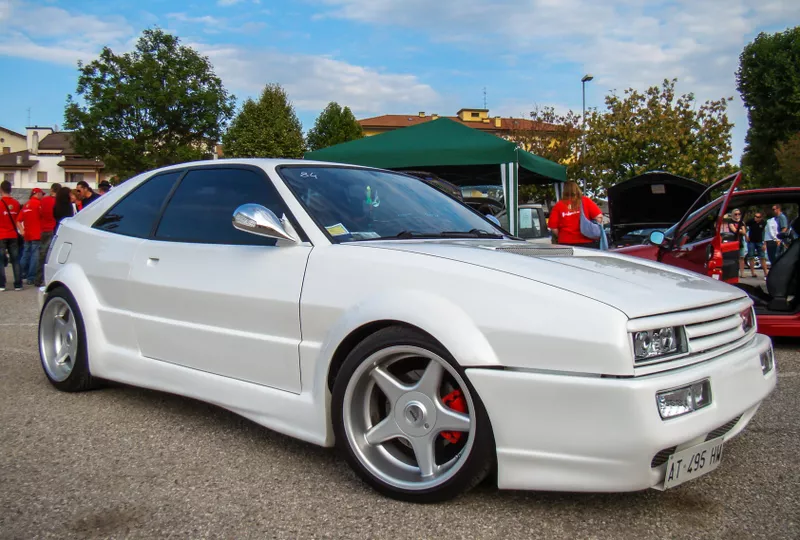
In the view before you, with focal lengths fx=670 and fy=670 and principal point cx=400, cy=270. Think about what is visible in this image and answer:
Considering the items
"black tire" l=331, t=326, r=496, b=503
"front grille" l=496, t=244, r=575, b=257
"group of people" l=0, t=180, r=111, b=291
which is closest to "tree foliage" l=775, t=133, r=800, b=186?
"group of people" l=0, t=180, r=111, b=291

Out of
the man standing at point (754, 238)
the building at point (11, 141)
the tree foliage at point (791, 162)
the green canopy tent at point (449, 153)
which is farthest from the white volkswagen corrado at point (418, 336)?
the building at point (11, 141)

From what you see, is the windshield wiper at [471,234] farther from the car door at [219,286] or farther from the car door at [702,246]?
the car door at [702,246]

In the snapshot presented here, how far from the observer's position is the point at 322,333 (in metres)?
2.70

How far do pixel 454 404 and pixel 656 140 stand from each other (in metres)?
32.2

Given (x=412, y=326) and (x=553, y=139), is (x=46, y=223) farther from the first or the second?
(x=553, y=139)

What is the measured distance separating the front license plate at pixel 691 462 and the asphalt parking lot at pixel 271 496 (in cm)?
20

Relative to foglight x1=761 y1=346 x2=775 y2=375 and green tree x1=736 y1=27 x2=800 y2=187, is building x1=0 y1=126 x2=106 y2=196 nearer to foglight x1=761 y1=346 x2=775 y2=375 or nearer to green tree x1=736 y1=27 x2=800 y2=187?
green tree x1=736 y1=27 x2=800 y2=187

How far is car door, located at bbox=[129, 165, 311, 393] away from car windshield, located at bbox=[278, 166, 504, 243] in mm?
166

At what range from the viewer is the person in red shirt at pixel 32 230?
37.8ft

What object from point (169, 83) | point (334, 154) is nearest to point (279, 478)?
point (334, 154)

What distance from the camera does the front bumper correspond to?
2039 millimetres

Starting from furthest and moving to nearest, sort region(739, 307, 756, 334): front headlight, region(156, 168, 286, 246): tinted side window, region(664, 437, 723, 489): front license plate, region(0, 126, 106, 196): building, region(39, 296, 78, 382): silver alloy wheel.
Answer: region(0, 126, 106, 196): building < region(39, 296, 78, 382): silver alloy wheel < region(156, 168, 286, 246): tinted side window < region(739, 307, 756, 334): front headlight < region(664, 437, 723, 489): front license plate

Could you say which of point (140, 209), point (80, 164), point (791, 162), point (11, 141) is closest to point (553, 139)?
point (791, 162)

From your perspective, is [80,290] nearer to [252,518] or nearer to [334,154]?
[252,518]
